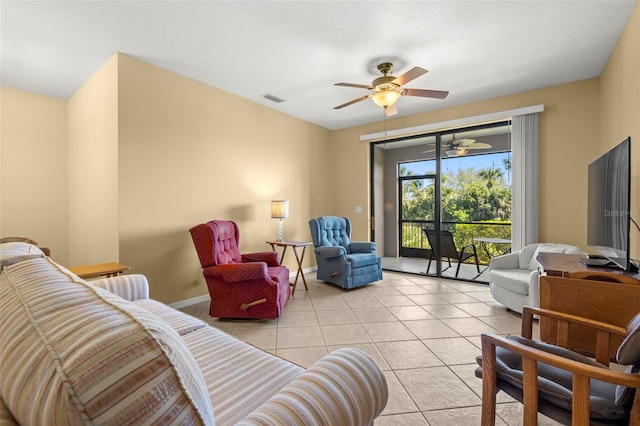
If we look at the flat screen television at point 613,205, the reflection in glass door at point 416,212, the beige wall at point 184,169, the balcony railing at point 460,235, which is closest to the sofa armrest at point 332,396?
the flat screen television at point 613,205

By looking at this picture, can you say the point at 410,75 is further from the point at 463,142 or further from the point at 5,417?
the point at 5,417

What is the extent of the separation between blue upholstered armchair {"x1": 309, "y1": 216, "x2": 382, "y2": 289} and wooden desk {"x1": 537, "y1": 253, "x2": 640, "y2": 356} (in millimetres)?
2401

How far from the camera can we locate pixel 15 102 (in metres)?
3.60

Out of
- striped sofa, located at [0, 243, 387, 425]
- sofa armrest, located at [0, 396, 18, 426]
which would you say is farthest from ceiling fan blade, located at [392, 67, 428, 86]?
sofa armrest, located at [0, 396, 18, 426]

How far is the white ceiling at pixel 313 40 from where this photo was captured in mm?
2275

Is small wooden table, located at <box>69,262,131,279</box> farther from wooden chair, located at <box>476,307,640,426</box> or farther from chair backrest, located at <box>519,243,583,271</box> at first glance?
chair backrest, located at <box>519,243,583,271</box>

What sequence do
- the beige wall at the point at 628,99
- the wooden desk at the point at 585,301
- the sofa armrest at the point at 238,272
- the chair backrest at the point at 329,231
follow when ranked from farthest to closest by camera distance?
the chair backrest at the point at 329,231
the sofa armrest at the point at 238,272
the beige wall at the point at 628,99
the wooden desk at the point at 585,301

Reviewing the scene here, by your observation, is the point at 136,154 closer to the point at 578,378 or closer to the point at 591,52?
the point at 578,378

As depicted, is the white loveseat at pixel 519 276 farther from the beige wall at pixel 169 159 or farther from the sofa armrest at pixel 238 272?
the sofa armrest at pixel 238 272

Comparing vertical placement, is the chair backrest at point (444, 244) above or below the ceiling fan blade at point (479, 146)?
below

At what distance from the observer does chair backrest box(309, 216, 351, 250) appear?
14.4ft

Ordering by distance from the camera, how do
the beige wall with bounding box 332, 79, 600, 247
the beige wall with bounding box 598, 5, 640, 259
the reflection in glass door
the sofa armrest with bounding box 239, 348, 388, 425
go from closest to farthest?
1. the sofa armrest with bounding box 239, 348, 388, 425
2. the beige wall with bounding box 598, 5, 640, 259
3. the beige wall with bounding box 332, 79, 600, 247
4. the reflection in glass door

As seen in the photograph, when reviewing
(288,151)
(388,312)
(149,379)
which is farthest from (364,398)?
(288,151)

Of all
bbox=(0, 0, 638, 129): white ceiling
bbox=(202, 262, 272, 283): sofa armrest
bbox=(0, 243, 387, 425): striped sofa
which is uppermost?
bbox=(0, 0, 638, 129): white ceiling
